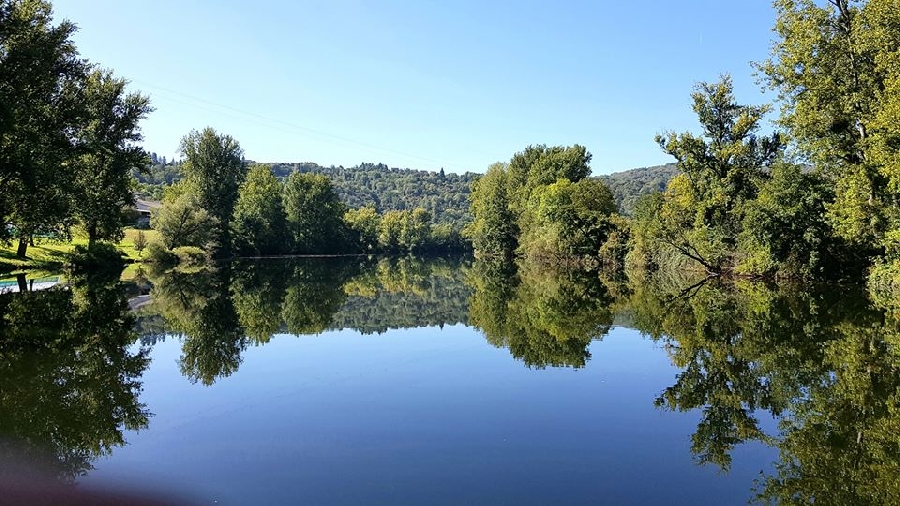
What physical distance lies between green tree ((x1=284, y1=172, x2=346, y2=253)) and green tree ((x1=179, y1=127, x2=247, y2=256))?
17396mm

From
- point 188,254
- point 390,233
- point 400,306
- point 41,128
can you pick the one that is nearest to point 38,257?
point 188,254

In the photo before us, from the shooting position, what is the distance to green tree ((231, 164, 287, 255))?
81.6m

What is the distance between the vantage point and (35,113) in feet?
96.4

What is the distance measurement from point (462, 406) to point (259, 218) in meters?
78.2

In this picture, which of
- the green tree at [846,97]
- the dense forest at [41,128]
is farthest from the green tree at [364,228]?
the green tree at [846,97]

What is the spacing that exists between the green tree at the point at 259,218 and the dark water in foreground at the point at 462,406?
60.6 metres

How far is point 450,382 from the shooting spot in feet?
41.9

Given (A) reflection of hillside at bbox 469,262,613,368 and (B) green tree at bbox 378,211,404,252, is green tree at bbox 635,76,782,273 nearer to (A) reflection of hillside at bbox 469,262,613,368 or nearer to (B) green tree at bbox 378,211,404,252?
(A) reflection of hillside at bbox 469,262,613,368

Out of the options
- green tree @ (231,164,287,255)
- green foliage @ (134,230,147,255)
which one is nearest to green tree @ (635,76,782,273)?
green foliage @ (134,230,147,255)

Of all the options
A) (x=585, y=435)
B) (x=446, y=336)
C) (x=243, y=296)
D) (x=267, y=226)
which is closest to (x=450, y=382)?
(x=585, y=435)

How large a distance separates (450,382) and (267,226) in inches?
3051

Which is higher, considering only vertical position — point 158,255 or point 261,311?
point 158,255

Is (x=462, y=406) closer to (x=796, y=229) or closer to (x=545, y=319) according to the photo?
(x=545, y=319)

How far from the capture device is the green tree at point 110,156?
42.9 m
